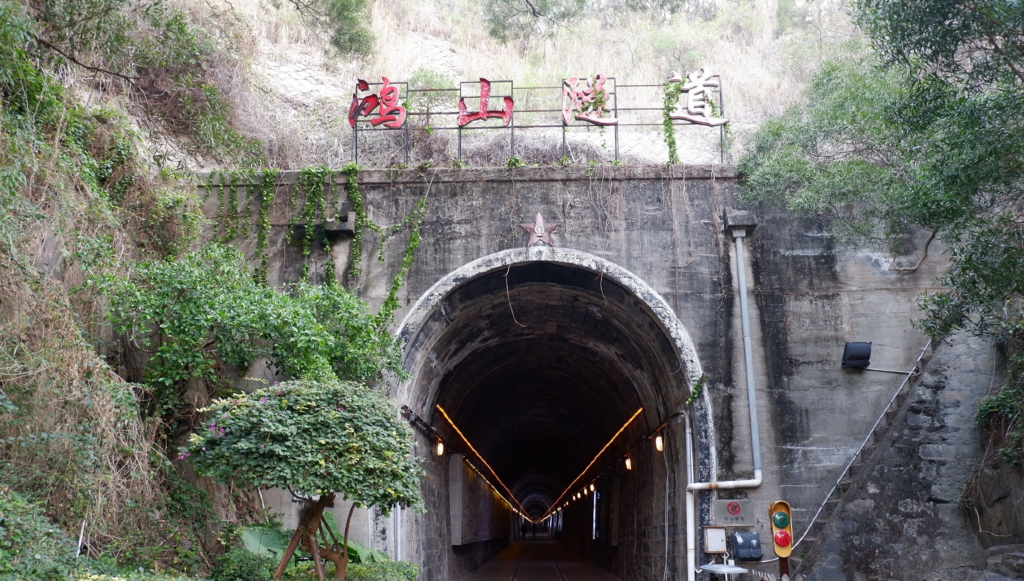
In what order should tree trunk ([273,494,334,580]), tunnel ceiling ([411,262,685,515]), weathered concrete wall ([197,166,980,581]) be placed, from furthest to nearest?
tunnel ceiling ([411,262,685,515]), weathered concrete wall ([197,166,980,581]), tree trunk ([273,494,334,580])

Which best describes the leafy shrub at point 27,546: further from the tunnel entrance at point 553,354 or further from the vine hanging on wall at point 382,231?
the vine hanging on wall at point 382,231

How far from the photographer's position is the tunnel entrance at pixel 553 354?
10.5 m

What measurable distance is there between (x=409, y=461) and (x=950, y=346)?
6.87 metres

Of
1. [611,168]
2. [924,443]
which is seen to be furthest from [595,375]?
[924,443]

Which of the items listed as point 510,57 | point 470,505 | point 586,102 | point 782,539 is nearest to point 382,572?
point 782,539

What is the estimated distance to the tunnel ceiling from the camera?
11.0 m

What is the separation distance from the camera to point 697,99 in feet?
37.6

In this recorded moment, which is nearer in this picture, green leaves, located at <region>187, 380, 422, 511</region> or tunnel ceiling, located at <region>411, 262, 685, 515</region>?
green leaves, located at <region>187, 380, 422, 511</region>

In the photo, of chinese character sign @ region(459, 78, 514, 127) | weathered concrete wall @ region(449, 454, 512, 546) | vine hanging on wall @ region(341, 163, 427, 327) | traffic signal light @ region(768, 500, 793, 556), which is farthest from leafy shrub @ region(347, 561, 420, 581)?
weathered concrete wall @ region(449, 454, 512, 546)

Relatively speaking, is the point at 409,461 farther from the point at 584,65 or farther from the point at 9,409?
the point at 584,65

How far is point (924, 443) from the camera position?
9203 mm

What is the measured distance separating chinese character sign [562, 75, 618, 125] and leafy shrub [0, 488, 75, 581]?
8105 millimetres

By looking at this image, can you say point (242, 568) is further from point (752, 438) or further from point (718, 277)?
point (718, 277)

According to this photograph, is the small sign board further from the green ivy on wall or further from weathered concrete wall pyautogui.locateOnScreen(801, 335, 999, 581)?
the green ivy on wall
